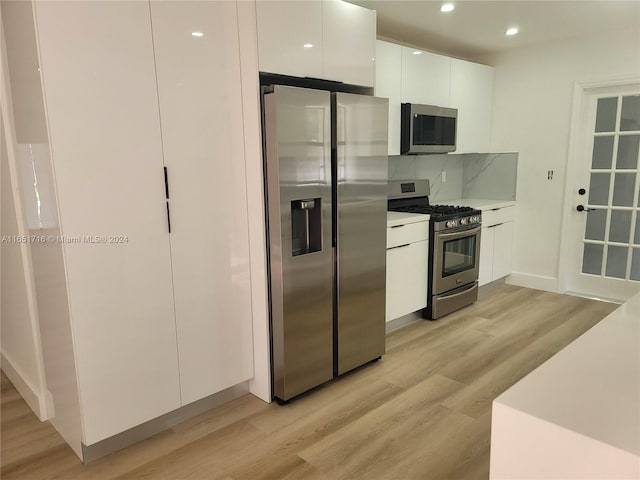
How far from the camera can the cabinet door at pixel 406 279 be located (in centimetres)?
359

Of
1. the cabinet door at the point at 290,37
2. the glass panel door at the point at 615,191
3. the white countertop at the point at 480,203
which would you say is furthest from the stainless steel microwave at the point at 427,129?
the glass panel door at the point at 615,191

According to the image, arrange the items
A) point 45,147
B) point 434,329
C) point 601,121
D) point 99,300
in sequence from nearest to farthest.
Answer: point 45,147 < point 99,300 < point 434,329 < point 601,121

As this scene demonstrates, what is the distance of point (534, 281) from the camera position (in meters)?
4.91

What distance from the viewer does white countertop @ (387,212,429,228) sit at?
352 cm

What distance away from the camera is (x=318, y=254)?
8.91ft

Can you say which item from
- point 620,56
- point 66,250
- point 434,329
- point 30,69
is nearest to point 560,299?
point 434,329

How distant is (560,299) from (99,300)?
430 centimetres

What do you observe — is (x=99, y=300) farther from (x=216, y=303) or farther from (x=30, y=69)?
(x=30, y=69)

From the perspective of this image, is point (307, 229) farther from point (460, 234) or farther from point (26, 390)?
point (26, 390)

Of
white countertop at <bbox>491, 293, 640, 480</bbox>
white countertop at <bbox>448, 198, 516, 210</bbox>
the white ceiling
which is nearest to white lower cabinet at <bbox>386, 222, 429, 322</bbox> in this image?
white countertop at <bbox>448, 198, 516, 210</bbox>

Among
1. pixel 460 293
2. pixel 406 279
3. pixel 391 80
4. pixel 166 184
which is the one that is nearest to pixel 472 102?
pixel 391 80

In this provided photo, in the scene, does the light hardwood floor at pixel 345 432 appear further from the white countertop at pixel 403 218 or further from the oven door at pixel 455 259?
the white countertop at pixel 403 218

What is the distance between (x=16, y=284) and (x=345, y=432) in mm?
2157

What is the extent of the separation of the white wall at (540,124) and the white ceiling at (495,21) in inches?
6.7
